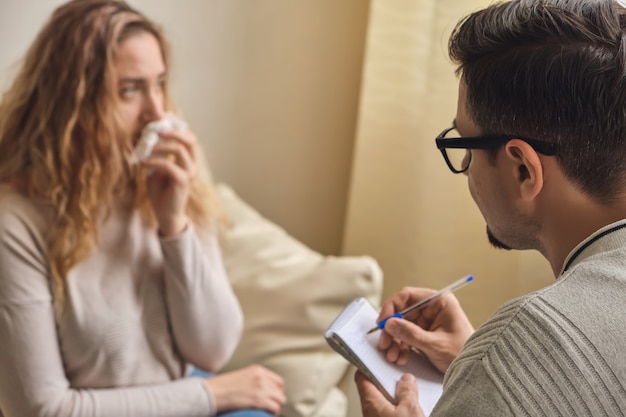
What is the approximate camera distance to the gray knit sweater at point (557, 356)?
735 millimetres

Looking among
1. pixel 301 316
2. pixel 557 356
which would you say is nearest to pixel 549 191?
pixel 557 356

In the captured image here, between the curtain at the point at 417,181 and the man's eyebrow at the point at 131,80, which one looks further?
the curtain at the point at 417,181

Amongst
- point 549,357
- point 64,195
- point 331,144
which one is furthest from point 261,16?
point 549,357

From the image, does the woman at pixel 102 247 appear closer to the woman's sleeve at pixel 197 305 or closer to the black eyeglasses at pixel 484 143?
the woman's sleeve at pixel 197 305

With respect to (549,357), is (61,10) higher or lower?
higher

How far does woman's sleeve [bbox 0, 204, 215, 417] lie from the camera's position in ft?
4.37

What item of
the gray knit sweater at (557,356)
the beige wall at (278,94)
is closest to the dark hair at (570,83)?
the gray knit sweater at (557,356)

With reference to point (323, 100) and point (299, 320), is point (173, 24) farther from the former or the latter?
point (299, 320)

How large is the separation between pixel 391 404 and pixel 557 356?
1.08 ft

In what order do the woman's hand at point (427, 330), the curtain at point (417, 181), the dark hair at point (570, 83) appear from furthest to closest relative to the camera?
the curtain at point (417, 181), the woman's hand at point (427, 330), the dark hair at point (570, 83)

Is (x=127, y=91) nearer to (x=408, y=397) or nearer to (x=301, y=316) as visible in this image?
(x=301, y=316)

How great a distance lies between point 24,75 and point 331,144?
37.9 inches

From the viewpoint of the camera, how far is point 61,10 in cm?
148

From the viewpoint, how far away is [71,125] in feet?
4.67
